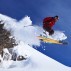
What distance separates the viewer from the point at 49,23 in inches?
1330

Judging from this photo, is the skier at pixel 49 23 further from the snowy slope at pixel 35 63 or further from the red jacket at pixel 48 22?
the snowy slope at pixel 35 63

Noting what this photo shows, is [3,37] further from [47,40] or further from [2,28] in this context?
[47,40]

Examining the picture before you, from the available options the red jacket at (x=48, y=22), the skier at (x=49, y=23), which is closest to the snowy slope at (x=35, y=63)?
the skier at (x=49, y=23)

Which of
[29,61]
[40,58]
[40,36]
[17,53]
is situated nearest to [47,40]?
[40,36]

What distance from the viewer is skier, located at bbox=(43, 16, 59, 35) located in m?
33.8

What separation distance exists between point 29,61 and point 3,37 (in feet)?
89.1

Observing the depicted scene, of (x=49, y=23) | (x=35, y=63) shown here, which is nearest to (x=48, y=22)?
(x=49, y=23)

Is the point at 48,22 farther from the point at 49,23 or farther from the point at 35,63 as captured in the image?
the point at 35,63

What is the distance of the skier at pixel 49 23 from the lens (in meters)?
33.8

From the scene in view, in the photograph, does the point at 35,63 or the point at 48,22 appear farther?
the point at 35,63

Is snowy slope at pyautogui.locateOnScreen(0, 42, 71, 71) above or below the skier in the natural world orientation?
below

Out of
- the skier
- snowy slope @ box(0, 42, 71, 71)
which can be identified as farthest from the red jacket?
snowy slope @ box(0, 42, 71, 71)

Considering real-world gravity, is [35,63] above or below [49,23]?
below

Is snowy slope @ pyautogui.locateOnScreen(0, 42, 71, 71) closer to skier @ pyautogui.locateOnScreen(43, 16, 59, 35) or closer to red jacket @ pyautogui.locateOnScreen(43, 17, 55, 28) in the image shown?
skier @ pyautogui.locateOnScreen(43, 16, 59, 35)
